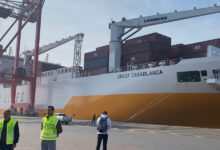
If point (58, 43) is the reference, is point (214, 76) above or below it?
below

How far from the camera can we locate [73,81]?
34.0 m

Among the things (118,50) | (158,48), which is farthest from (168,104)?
(118,50)

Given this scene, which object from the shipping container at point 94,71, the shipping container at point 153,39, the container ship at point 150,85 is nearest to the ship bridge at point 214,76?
the container ship at point 150,85

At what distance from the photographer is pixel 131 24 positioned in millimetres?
29453

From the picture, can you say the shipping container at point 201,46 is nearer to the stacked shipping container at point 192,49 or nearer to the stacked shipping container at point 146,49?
the stacked shipping container at point 192,49

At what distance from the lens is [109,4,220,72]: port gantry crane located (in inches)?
997

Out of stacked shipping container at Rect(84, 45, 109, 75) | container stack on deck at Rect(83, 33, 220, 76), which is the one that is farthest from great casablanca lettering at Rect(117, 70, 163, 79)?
stacked shipping container at Rect(84, 45, 109, 75)

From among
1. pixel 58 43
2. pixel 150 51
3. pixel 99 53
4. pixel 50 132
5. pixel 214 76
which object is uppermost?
pixel 58 43

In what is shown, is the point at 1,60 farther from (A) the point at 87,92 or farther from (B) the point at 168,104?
(B) the point at 168,104

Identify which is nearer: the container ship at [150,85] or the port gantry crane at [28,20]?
the container ship at [150,85]

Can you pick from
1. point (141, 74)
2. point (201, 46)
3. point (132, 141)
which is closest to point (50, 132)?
point (132, 141)

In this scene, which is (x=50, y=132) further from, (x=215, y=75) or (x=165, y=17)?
(x=165, y=17)

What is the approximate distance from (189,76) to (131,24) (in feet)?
35.9

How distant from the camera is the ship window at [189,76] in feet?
69.1
